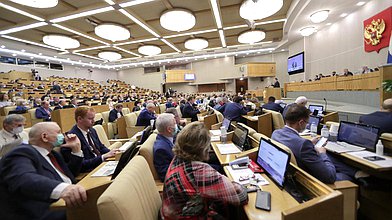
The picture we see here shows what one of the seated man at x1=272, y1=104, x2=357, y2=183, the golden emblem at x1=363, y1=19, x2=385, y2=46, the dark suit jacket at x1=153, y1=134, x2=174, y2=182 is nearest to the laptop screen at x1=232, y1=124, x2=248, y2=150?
the seated man at x1=272, y1=104, x2=357, y2=183

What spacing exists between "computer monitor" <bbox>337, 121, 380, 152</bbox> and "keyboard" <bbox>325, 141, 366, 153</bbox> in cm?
7

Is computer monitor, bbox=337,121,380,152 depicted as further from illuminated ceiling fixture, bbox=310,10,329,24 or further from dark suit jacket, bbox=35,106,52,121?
dark suit jacket, bbox=35,106,52,121

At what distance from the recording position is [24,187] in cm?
127

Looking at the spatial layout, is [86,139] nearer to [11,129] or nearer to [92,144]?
[92,144]

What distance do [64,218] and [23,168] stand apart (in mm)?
533

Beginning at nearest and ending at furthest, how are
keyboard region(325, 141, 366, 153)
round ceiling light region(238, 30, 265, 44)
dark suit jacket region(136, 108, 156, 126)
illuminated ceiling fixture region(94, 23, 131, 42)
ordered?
1. keyboard region(325, 141, 366, 153)
2. dark suit jacket region(136, 108, 156, 126)
3. illuminated ceiling fixture region(94, 23, 131, 42)
4. round ceiling light region(238, 30, 265, 44)

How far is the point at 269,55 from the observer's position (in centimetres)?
1880

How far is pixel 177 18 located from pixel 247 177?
24.3ft

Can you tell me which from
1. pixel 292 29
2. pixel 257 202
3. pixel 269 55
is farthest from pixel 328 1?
pixel 269 55

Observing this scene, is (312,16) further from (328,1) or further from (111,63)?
(111,63)

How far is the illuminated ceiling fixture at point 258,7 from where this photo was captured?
22.1ft

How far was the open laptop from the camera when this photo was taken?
2.36 m

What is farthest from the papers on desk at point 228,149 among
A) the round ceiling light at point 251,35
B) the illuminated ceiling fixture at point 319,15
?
the round ceiling light at point 251,35

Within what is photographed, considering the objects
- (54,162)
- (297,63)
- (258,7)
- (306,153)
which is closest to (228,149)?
(306,153)
